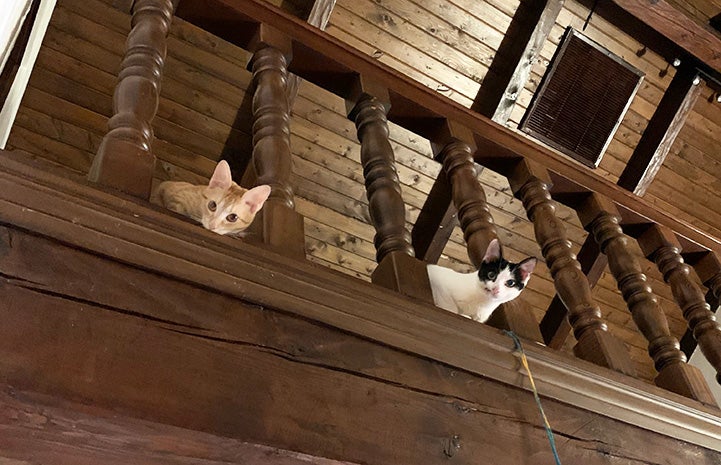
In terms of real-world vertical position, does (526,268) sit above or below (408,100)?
below

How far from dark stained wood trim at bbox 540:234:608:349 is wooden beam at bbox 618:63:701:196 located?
544 millimetres

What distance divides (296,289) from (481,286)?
3.45 ft

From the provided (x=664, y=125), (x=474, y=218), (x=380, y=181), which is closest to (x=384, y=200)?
(x=380, y=181)

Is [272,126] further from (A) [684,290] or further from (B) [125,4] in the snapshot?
(A) [684,290]

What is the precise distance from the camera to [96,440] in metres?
0.80

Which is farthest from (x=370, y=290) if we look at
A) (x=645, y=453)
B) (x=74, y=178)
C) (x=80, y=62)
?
(x=80, y=62)

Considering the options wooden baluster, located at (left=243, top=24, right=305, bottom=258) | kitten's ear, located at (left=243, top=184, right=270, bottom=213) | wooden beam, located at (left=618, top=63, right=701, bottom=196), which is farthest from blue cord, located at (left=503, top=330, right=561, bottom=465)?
wooden beam, located at (left=618, top=63, right=701, bottom=196)

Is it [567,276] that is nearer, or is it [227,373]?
[227,373]

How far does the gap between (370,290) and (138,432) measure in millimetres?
466

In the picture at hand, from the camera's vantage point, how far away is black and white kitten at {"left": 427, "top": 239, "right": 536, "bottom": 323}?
74.2 inches

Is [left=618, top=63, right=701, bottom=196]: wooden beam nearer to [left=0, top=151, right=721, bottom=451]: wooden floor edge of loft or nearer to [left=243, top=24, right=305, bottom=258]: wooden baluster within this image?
[left=0, top=151, right=721, bottom=451]: wooden floor edge of loft

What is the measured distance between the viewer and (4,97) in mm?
2436

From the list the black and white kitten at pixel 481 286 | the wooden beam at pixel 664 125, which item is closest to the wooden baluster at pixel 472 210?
the black and white kitten at pixel 481 286

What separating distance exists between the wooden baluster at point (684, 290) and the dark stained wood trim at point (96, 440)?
130cm
